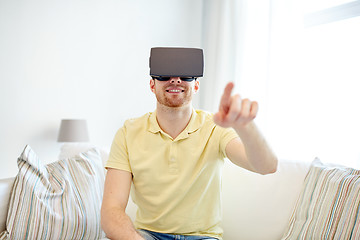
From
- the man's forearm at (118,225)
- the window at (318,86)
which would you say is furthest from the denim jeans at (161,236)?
the window at (318,86)

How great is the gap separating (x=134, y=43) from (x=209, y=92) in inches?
34.8

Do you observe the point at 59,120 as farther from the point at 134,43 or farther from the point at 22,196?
the point at 22,196

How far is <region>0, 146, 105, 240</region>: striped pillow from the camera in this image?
5.18ft

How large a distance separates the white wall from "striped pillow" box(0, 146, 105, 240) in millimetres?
1497

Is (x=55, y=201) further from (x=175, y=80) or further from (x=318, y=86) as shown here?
(x=318, y=86)

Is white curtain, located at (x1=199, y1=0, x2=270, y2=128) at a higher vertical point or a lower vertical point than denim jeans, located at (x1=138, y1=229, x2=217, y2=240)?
higher

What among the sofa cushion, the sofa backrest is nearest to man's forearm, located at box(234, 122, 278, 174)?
Result: the sofa cushion

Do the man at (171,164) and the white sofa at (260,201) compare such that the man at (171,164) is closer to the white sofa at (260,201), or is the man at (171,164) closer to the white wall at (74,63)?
the white sofa at (260,201)

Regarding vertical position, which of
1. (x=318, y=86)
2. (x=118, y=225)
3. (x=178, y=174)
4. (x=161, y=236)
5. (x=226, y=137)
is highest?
(x=318, y=86)

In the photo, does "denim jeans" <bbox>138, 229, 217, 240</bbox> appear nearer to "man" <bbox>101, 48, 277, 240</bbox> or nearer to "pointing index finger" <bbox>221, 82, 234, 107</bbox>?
"man" <bbox>101, 48, 277, 240</bbox>

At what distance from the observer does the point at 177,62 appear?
4.72 ft

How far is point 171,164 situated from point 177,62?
44 cm

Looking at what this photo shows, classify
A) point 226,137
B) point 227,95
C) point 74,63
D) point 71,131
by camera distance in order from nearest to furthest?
1. point 227,95
2. point 226,137
3. point 71,131
4. point 74,63

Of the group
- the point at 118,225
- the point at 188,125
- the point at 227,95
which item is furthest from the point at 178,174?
the point at 227,95
